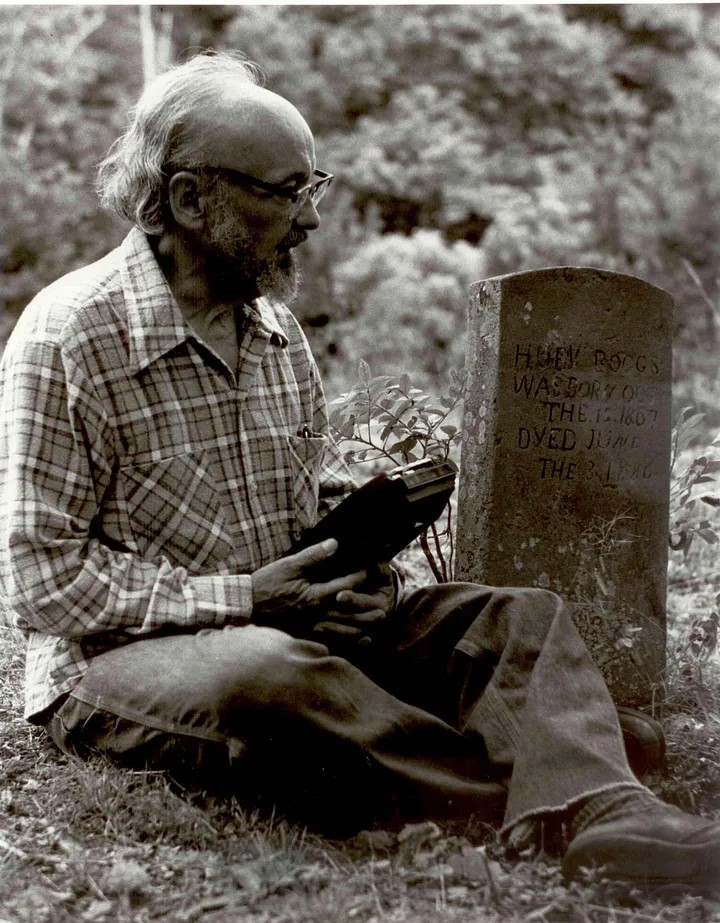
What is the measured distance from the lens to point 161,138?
2.65m

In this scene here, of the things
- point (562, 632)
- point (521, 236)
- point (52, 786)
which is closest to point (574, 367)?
point (562, 632)

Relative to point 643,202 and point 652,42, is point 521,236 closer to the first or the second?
point 643,202

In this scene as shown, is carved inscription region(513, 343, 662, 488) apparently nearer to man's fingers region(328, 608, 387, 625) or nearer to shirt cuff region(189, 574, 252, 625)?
man's fingers region(328, 608, 387, 625)

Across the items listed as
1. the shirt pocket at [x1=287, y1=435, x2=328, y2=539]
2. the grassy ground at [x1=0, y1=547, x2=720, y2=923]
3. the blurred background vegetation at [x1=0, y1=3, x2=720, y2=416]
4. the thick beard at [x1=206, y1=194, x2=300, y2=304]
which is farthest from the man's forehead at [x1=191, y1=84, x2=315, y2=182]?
the blurred background vegetation at [x1=0, y1=3, x2=720, y2=416]

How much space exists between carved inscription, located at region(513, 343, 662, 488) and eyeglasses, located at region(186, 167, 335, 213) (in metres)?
0.79

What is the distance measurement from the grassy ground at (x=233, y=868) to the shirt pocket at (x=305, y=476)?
Result: 783mm

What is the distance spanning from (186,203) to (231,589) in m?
1.01

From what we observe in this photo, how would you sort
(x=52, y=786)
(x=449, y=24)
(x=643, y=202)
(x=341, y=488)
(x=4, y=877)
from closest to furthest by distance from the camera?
(x=4, y=877) → (x=52, y=786) → (x=341, y=488) → (x=643, y=202) → (x=449, y=24)

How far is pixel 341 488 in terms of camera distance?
10.1ft

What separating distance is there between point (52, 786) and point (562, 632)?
1.34 metres

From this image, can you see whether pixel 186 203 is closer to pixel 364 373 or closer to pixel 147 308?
pixel 147 308

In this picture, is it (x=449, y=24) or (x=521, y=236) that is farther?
(x=449, y=24)

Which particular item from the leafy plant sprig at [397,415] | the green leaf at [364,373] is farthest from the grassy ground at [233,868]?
the green leaf at [364,373]

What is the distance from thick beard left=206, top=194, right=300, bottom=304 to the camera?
264cm
